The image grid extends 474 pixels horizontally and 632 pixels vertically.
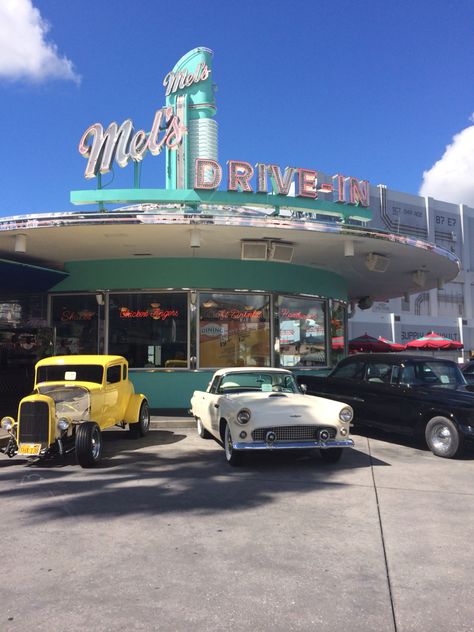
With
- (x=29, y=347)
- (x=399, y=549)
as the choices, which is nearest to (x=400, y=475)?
(x=399, y=549)

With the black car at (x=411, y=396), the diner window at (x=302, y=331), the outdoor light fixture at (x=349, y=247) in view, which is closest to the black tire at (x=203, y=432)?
the black car at (x=411, y=396)

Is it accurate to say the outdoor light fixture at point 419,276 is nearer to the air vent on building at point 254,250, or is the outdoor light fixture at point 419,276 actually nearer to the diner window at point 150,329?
the air vent on building at point 254,250

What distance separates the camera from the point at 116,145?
466 inches

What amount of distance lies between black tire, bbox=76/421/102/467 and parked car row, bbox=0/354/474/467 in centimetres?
1

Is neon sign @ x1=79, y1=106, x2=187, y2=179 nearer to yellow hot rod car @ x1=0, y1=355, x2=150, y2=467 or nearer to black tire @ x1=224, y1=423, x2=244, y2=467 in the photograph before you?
yellow hot rod car @ x1=0, y1=355, x2=150, y2=467

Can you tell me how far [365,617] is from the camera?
329 cm

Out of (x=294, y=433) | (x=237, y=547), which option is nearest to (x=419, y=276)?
(x=294, y=433)

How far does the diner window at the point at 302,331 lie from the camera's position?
1419 cm

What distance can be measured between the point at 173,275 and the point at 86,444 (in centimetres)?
686

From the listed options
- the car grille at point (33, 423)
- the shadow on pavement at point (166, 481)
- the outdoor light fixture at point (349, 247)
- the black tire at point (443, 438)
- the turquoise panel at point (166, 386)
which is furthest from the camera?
the turquoise panel at point (166, 386)

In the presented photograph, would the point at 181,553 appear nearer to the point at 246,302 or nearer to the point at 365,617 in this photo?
the point at 365,617

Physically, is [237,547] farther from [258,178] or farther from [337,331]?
[337,331]

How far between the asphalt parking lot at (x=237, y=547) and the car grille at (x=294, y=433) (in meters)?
0.46

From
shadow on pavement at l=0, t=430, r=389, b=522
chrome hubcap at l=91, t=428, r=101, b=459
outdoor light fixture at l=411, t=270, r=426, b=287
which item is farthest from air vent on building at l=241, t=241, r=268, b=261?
chrome hubcap at l=91, t=428, r=101, b=459
